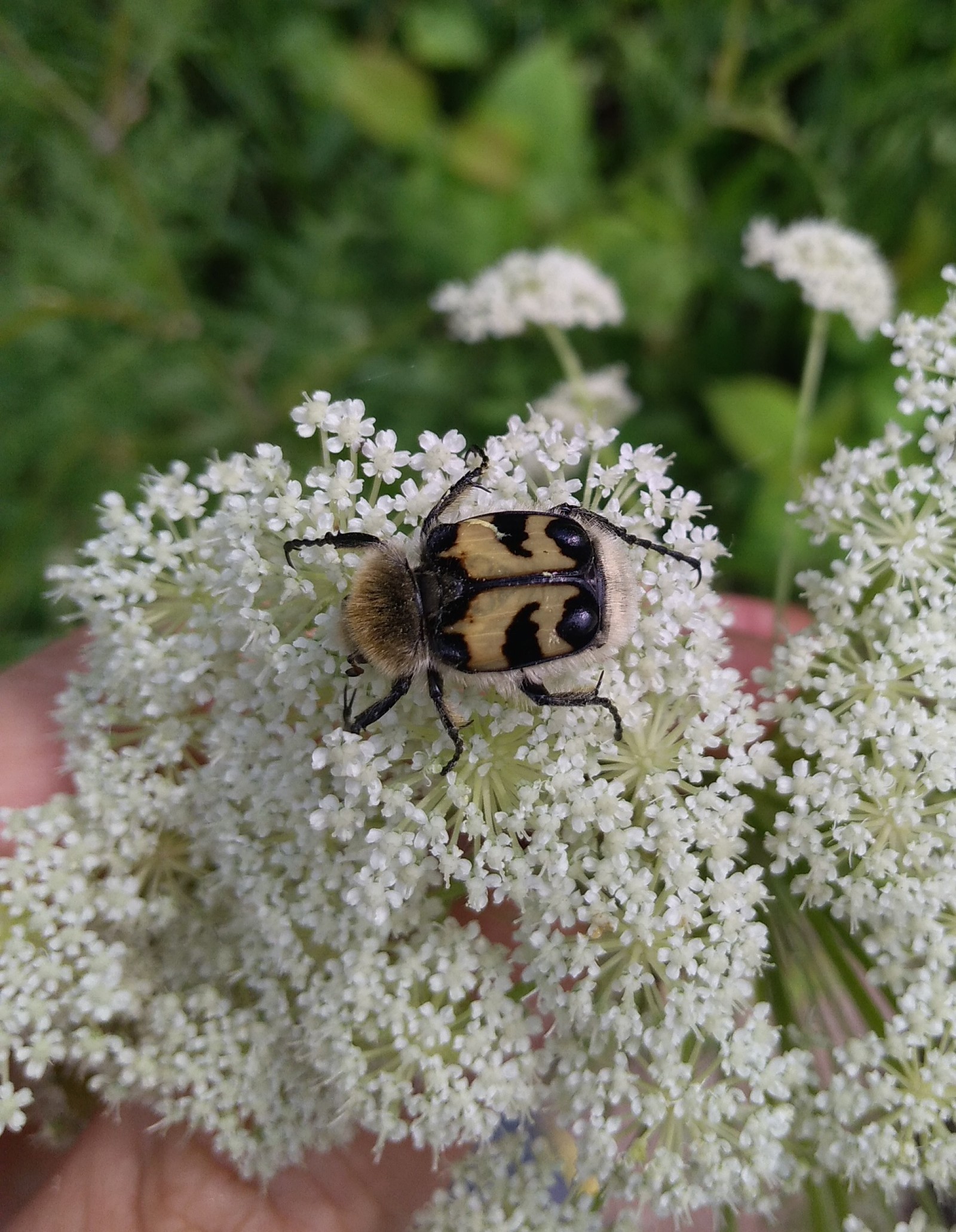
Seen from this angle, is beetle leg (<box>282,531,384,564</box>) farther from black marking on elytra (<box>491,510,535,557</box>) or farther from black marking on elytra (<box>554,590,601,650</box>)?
black marking on elytra (<box>554,590,601,650</box>)

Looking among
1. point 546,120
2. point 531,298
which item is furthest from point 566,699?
point 546,120

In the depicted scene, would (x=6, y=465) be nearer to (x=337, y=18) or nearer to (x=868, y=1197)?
(x=337, y=18)

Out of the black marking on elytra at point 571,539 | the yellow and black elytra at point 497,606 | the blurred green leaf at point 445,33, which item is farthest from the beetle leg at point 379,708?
the blurred green leaf at point 445,33

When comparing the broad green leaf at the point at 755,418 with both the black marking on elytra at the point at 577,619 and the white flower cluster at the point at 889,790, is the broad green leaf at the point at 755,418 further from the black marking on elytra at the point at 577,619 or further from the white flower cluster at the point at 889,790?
the black marking on elytra at the point at 577,619

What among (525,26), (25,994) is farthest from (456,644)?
(525,26)

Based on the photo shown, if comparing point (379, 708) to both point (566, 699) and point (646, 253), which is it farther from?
point (646, 253)

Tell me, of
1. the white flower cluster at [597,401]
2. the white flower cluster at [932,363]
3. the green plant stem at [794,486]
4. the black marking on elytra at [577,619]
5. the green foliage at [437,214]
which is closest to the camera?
the black marking on elytra at [577,619]

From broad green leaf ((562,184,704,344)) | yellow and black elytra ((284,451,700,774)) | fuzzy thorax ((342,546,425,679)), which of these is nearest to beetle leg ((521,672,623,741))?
yellow and black elytra ((284,451,700,774))
